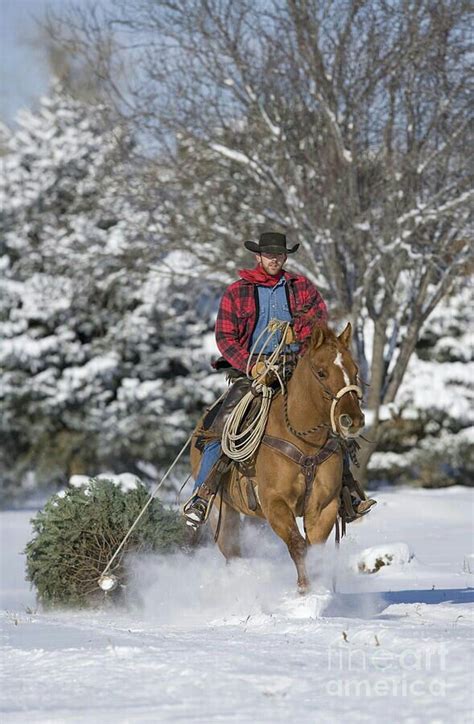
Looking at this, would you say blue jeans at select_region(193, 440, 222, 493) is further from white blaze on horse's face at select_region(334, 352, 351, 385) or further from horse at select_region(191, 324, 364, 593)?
white blaze on horse's face at select_region(334, 352, 351, 385)

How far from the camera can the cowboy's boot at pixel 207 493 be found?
849 centimetres

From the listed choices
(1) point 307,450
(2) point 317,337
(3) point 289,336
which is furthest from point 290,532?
(3) point 289,336

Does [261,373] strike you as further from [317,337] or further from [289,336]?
[317,337]

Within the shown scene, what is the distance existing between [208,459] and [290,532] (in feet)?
4.37

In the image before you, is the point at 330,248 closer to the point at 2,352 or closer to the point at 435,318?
the point at 435,318

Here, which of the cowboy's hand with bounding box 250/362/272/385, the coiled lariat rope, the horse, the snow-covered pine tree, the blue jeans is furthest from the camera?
the snow-covered pine tree

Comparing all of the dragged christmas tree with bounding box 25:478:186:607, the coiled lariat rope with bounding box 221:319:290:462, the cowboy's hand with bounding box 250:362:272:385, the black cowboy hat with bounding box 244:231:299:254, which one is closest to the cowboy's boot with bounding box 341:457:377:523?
the coiled lariat rope with bounding box 221:319:290:462

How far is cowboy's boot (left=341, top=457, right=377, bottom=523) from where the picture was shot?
8117 mm

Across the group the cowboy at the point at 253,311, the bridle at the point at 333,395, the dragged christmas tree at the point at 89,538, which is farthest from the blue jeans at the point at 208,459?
the bridle at the point at 333,395

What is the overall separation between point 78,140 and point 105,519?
56.5 ft

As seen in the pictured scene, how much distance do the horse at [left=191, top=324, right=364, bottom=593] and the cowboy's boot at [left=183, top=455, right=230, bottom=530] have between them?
0.50 metres

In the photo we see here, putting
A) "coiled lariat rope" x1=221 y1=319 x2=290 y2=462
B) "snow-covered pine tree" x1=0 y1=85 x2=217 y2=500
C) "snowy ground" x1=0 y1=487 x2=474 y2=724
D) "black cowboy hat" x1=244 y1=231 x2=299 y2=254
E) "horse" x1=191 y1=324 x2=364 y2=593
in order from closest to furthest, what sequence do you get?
"snowy ground" x1=0 y1=487 x2=474 y2=724 < "horse" x1=191 y1=324 x2=364 y2=593 < "coiled lariat rope" x1=221 y1=319 x2=290 y2=462 < "black cowboy hat" x1=244 y1=231 x2=299 y2=254 < "snow-covered pine tree" x1=0 y1=85 x2=217 y2=500

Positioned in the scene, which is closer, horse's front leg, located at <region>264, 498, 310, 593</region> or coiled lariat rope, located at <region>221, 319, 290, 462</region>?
horse's front leg, located at <region>264, 498, 310, 593</region>

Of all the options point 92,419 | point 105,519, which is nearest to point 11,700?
point 105,519
